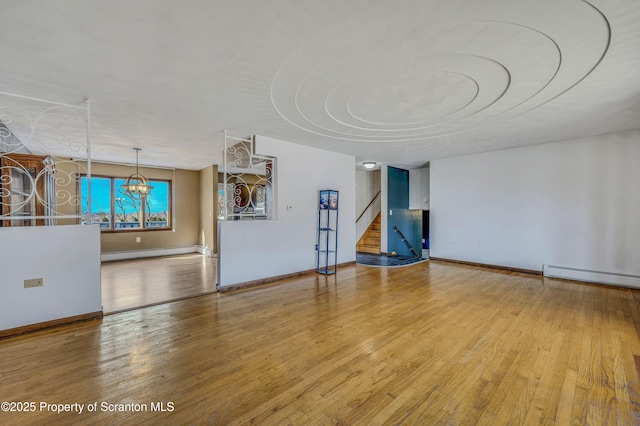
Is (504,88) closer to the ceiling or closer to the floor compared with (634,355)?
closer to the ceiling

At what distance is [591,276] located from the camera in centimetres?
493

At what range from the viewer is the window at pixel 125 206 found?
7.00m

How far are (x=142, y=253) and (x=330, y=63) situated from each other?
25.7 feet

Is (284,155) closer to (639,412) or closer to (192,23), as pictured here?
(192,23)

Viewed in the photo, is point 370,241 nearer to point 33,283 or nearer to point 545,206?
point 545,206

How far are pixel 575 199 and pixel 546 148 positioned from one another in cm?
118

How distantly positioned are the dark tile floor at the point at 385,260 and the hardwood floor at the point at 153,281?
377 cm

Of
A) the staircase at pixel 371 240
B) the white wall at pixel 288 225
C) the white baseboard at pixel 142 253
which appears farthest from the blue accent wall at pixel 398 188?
the white baseboard at pixel 142 253

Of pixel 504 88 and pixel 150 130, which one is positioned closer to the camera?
pixel 504 88

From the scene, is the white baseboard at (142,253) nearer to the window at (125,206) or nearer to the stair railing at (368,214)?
the window at (125,206)

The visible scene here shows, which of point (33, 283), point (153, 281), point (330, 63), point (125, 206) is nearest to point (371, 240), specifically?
point (153, 281)

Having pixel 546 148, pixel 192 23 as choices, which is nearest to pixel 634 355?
pixel 546 148

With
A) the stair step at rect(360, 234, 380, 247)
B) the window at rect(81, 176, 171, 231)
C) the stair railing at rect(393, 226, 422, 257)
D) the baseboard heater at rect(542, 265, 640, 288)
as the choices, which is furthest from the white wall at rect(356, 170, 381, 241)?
the window at rect(81, 176, 171, 231)

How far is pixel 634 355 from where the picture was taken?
8.09 feet
